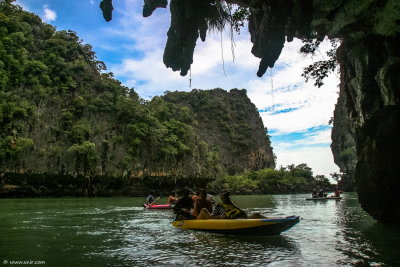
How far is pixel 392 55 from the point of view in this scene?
8.62m

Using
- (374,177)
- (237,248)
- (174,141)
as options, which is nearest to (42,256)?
(237,248)

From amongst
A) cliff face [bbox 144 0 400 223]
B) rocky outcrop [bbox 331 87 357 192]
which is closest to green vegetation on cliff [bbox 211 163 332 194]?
rocky outcrop [bbox 331 87 357 192]

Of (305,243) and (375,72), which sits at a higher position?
(375,72)

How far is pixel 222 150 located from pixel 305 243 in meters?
64.7

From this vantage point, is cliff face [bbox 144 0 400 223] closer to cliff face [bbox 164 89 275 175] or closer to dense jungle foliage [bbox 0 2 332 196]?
dense jungle foliage [bbox 0 2 332 196]

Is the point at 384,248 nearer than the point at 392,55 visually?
Yes

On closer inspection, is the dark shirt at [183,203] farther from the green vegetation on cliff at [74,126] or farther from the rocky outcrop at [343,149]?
the rocky outcrop at [343,149]

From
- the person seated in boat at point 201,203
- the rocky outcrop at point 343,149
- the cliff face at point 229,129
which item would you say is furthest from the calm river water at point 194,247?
the cliff face at point 229,129

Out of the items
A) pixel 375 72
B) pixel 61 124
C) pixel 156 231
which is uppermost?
pixel 61 124

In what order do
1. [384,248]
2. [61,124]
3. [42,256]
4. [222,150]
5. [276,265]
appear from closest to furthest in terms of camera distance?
[276,265] → [42,256] → [384,248] → [61,124] → [222,150]

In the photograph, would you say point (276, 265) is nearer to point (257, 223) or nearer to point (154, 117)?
point (257, 223)

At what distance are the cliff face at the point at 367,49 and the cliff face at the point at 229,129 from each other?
58.5 metres

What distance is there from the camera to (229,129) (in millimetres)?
76250

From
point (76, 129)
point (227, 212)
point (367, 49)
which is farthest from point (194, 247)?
point (76, 129)
